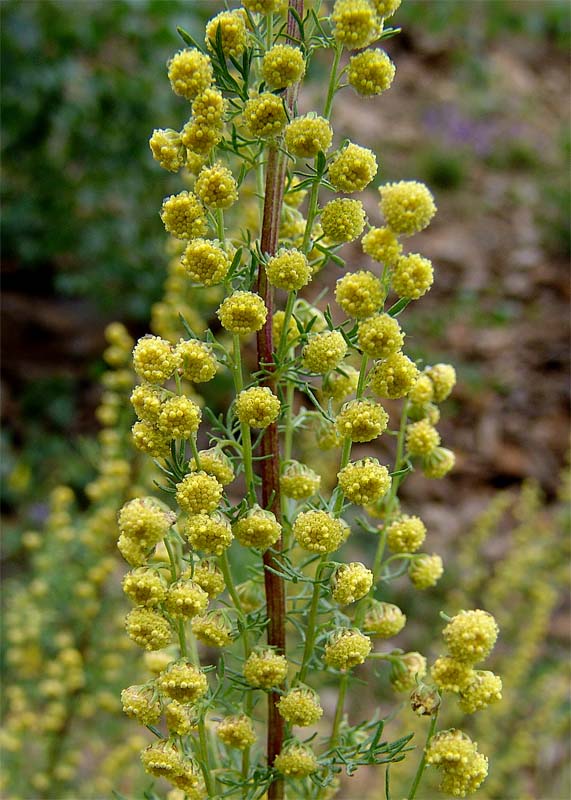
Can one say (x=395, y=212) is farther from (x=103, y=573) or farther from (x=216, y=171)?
(x=103, y=573)

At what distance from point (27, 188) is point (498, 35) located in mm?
3477

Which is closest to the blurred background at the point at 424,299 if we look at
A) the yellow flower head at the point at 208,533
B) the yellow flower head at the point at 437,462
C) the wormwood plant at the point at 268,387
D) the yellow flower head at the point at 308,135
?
the yellow flower head at the point at 437,462

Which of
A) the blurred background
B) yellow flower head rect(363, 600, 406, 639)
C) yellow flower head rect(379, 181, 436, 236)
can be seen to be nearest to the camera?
yellow flower head rect(379, 181, 436, 236)

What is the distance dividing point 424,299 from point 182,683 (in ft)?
12.3

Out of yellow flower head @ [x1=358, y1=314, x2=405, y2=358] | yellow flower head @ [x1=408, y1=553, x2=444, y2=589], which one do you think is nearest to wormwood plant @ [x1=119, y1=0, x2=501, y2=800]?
yellow flower head @ [x1=358, y1=314, x2=405, y2=358]

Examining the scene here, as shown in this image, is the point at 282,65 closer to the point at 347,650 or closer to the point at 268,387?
the point at 268,387

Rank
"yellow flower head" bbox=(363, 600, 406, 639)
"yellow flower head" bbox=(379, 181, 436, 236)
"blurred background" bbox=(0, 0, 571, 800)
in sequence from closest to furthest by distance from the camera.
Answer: "yellow flower head" bbox=(379, 181, 436, 236) < "yellow flower head" bbox=(363, 600, 406, 639) < "blurred background" bbox=(0, 0, 571, 800)

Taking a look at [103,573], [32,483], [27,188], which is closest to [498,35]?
[27,188]

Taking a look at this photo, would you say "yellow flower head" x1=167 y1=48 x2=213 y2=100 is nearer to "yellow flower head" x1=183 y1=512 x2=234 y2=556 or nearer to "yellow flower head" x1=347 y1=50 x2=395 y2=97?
"yellow flower head" x1=347 y1=50 x2=395 y2=97

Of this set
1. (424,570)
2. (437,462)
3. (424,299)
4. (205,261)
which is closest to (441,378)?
(437,462)

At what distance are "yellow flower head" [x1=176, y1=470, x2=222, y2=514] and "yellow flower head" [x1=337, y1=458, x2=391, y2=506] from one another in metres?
0.11

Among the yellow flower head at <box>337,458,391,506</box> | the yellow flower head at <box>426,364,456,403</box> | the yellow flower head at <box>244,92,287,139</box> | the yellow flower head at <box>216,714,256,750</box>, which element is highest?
the yellow flower head at <box>244,92,287,139</box>

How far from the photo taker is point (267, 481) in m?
0.72

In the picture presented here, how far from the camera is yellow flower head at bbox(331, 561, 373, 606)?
65cm
